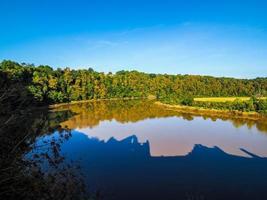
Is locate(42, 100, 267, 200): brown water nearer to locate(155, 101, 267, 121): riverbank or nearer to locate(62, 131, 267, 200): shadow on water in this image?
locate(62, 131, 267, 200): shadow on water

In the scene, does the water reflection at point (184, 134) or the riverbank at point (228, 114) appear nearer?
the water reflection at point (184, 134)

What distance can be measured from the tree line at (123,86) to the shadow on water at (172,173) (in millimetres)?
31874

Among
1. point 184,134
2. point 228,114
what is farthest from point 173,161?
point 228,114

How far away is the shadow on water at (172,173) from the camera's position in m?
10.7

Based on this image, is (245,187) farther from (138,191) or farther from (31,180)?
(31,180)

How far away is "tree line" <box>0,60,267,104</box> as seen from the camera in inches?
2050

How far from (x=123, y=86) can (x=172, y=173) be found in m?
61.9

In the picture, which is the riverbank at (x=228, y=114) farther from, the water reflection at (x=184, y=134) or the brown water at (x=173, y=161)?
the brown water at (x=173, y=161)

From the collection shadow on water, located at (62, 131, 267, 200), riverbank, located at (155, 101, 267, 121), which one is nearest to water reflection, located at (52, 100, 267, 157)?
shadow on water, located at (62, 131, 267, 200)

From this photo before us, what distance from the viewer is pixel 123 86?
244ft

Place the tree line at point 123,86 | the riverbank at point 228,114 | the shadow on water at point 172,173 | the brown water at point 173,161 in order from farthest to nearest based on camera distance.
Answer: the tree line at point 123,86 → the riverbank at point 228,114 → the brown water at point 173,161 → the shadow on water at point 172,173

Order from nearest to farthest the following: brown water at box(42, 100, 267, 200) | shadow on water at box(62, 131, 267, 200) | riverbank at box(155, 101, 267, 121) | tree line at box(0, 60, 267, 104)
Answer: shadow on water at box(62, 131, 267, 200) → brown water at box(42, 100, 267, 200) → riverbank at box(155, 101, 267, 121) → tree line at box(0, 60, 267, 104)

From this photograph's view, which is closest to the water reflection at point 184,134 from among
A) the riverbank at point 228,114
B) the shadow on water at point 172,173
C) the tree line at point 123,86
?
the shadow on water at point 172,173

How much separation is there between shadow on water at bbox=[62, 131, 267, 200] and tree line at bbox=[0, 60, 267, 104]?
105ft
